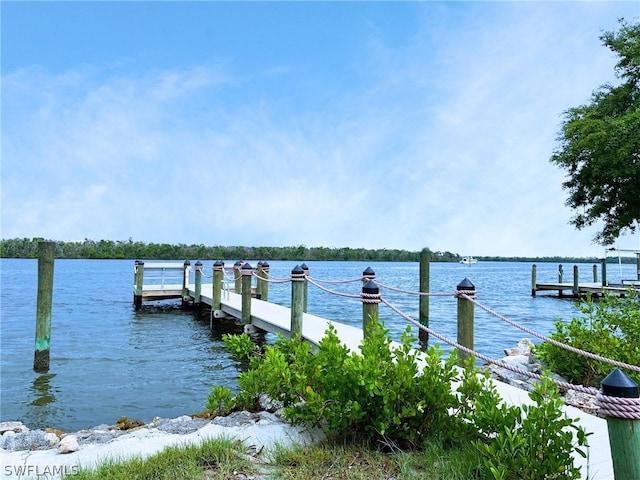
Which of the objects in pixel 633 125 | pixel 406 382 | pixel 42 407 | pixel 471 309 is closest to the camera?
pixel 406 382

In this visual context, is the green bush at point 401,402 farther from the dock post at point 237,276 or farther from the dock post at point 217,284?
the dock post at point 237,276

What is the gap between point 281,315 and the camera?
37.5 ft

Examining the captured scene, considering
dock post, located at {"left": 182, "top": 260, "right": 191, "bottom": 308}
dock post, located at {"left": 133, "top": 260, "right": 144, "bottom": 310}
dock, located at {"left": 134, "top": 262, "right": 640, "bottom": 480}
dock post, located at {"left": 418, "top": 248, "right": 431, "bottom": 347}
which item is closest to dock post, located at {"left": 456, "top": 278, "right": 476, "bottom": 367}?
dock, located at {"left": 134, "top": 262, "right": 640, "bottom": 480}

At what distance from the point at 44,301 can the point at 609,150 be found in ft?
64.6

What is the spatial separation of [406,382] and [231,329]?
38.4 ft

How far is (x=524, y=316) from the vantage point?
63.6 ft

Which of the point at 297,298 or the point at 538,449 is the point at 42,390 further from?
the point at 538,449

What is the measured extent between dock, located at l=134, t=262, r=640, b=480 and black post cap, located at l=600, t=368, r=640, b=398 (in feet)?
1.48

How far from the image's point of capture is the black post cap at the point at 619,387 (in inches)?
88.9

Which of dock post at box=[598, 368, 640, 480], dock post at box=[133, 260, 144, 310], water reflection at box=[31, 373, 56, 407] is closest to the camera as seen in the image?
dock post at box=[598, 368, 640, 480]

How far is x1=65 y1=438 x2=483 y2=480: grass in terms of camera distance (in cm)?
318

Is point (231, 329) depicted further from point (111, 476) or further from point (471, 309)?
point (111, 476)

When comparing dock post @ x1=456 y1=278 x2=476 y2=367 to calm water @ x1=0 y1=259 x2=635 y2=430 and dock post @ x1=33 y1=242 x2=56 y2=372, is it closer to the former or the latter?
calm water @ x1=0 y1=259 x2=635 y2=430

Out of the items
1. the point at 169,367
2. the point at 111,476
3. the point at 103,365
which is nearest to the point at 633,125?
the point at 169,367
